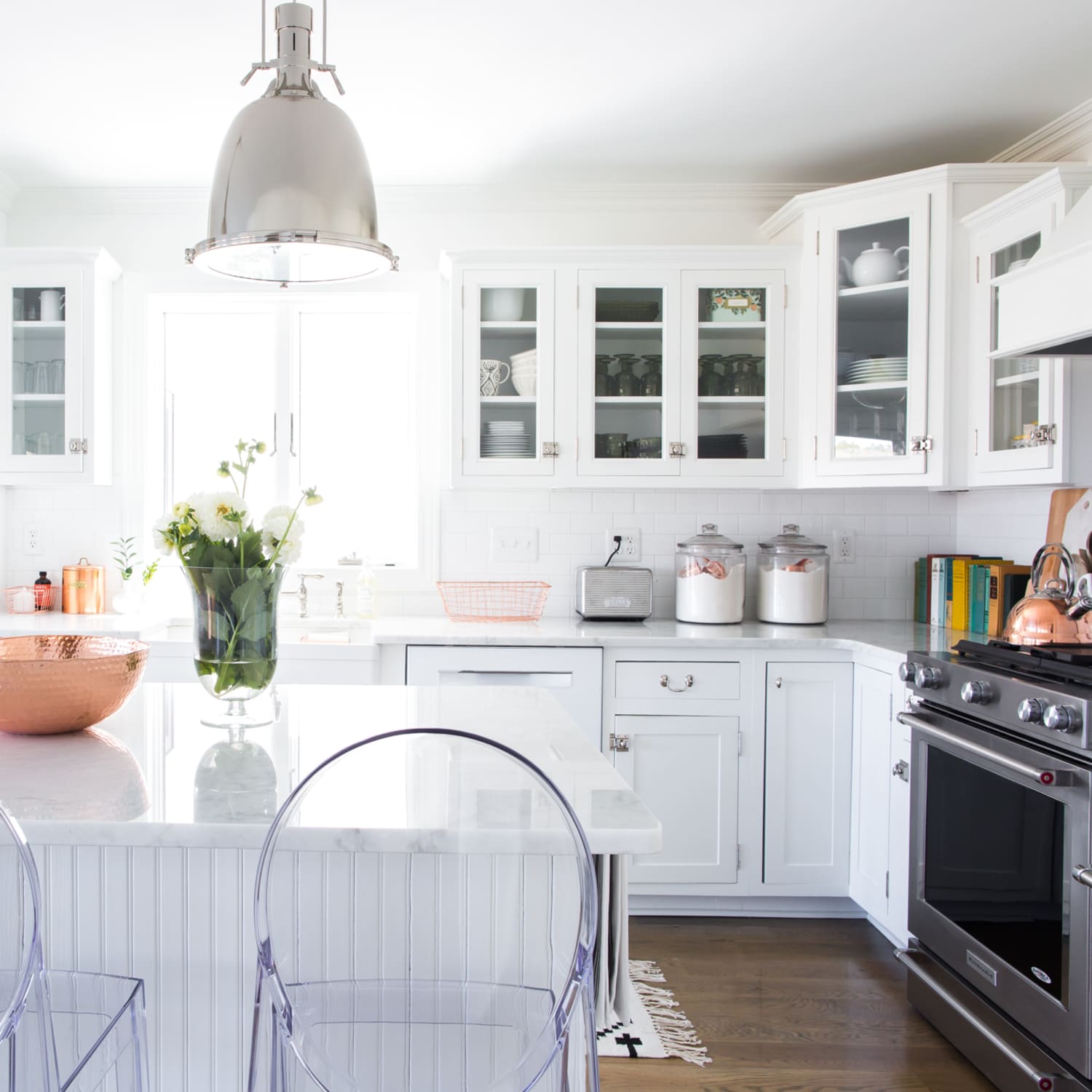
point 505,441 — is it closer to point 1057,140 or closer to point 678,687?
point 678,687

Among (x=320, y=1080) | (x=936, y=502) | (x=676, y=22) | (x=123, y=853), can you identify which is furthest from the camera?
(x=936, y=502)

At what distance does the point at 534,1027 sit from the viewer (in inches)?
40.5

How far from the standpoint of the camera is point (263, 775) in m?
1.37

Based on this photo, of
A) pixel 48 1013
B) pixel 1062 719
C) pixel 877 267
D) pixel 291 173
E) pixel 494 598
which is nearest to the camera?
pixel 48 1013

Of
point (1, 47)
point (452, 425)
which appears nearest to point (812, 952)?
point (452, 425)

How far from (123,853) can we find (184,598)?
2727 millimetres

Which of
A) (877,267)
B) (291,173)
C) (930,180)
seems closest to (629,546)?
(877,267)

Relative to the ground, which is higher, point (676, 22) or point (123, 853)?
point (676, 22)

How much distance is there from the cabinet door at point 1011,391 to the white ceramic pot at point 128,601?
3005 mm

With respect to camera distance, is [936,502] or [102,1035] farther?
[936,502]

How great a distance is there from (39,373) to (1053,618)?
134 inches

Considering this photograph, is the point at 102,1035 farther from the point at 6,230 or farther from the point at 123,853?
the point at 6,230

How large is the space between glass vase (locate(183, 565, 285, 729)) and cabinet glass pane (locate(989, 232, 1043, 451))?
2.27 m

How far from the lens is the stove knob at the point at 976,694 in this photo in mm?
2168
